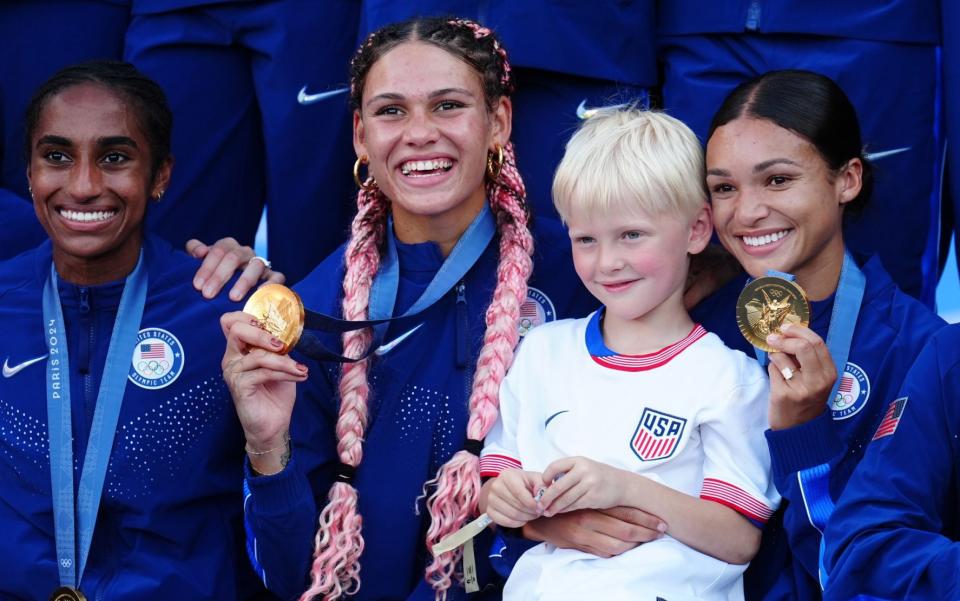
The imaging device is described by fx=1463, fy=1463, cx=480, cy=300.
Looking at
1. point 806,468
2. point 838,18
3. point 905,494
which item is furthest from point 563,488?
point 838,18

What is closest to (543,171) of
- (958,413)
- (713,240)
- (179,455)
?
(713,240)

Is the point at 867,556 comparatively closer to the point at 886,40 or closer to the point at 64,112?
the point at 886,40

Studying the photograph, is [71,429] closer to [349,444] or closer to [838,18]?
[349,444]

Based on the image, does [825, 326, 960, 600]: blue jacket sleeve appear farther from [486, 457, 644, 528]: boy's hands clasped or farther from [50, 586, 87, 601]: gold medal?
[50, 586, 87, 601]: gold medal

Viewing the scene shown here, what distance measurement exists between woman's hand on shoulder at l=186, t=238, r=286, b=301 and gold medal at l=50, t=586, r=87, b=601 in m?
0.88

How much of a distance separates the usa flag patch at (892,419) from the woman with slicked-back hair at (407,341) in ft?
3.25

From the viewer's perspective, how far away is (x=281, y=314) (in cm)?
361

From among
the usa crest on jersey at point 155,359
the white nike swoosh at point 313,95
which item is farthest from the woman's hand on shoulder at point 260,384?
the white nike swoosh at point 313,95

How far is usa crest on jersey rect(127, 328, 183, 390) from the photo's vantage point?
403 cm

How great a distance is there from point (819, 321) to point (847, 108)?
0.57 meters

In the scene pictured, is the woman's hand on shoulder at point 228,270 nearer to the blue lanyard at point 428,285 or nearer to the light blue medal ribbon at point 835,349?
the blue lanyard at point 428,285

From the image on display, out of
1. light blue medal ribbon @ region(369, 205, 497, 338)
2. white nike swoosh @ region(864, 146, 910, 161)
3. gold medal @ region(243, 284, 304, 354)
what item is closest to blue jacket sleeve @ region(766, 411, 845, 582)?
light blue medal ribbon @ region(369, 205, 497, 338)

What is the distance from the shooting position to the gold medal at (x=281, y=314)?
3.60 meters

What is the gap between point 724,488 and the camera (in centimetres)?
341
